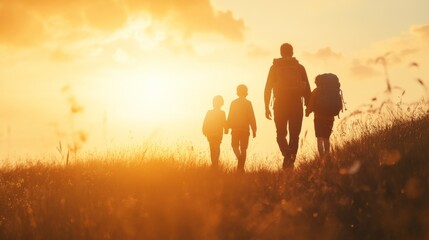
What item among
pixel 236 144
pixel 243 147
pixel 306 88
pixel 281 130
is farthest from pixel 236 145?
pixel 306 88

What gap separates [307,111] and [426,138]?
2.74 metres

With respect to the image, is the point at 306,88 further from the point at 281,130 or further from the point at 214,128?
the point at 214,128

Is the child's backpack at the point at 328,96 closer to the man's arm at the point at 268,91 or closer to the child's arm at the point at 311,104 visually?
the child's arm at the point at 311,104

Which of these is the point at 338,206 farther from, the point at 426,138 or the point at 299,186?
the point at 426,138

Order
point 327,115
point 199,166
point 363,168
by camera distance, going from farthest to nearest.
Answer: point 199,166
point 327,115
point 363,168

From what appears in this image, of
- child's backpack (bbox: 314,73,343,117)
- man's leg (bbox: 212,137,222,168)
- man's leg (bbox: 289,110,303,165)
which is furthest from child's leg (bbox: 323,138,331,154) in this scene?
man's leg (bbox: 212,137,222,168)

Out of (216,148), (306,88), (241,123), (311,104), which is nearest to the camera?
(306,88)

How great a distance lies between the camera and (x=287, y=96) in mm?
10258

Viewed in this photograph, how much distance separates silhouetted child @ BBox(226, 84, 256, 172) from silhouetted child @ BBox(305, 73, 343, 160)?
166 cm

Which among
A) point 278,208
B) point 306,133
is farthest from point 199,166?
point 278,208

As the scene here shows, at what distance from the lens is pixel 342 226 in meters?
6.14

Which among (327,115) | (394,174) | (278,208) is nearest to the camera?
(278,208)

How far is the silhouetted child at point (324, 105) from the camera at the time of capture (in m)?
10.6

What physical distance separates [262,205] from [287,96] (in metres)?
3.74
